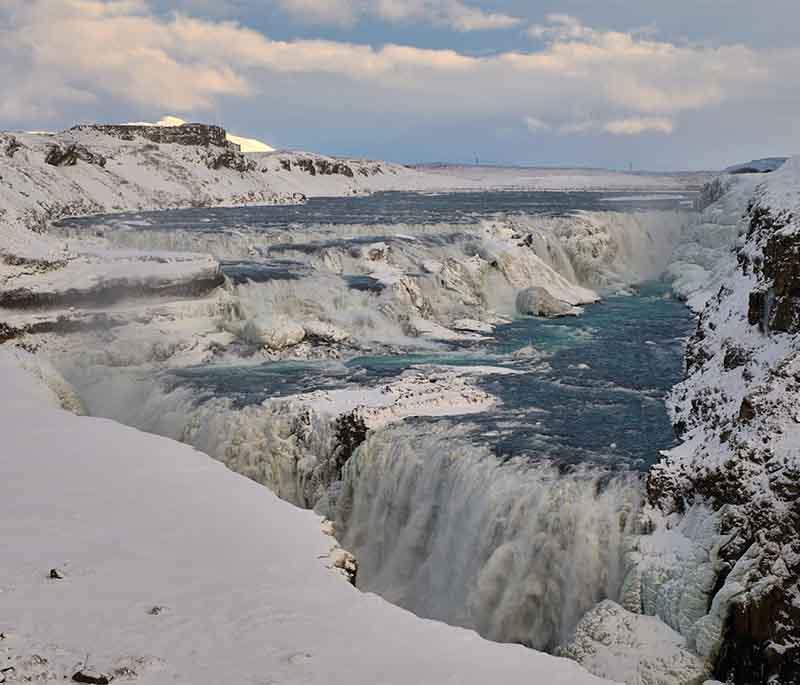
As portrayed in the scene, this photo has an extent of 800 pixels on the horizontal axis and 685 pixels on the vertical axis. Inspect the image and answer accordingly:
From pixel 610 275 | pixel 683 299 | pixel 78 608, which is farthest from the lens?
pixel 610 275

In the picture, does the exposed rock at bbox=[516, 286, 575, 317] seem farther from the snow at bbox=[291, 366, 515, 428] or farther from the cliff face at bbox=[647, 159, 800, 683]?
the cliff face at bbox=[647, 159, 800, 683]

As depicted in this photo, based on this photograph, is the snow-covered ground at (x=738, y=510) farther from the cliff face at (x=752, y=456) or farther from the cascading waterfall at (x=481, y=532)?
the cascading waterfall at (x=481, y=532)

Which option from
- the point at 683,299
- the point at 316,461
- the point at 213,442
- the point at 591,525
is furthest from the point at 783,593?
the point at 683,299

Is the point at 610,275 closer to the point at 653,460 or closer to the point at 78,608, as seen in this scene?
the point at 653,460

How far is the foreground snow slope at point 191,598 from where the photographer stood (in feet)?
22.2

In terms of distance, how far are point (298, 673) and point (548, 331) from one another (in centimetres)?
2031

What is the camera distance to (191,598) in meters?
7.84

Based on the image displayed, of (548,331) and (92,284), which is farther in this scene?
(548,331)

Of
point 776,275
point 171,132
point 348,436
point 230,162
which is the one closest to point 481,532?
point 348,436

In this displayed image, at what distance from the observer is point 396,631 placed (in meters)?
7.55

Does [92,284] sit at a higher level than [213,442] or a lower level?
higher

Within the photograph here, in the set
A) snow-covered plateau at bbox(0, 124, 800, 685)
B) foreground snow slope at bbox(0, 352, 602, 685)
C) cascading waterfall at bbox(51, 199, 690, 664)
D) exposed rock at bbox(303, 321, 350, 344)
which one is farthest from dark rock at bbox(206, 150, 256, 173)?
foreground snow slope at bbox(0, 352, 602, 685)

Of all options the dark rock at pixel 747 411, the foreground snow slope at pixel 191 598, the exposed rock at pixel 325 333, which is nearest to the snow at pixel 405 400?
the foreground snow slope at pixel 191 598

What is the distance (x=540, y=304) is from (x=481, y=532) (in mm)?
17478
